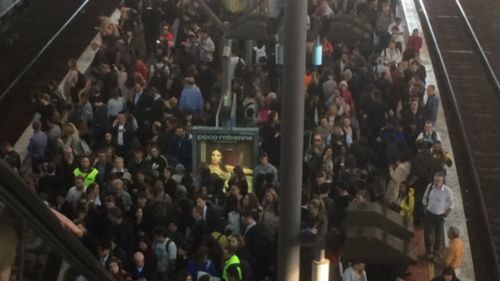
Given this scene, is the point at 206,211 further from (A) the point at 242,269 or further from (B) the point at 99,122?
(B) the point at 99,122

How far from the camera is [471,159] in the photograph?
15680 mm

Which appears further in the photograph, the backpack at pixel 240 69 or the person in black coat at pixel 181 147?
the backpack at pixel 240 69

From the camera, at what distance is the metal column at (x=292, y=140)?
7.05 metres

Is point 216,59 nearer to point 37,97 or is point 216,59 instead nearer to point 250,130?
point 37,97

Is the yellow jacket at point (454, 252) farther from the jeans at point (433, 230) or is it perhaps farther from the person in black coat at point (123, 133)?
the person in black coat at point (123, 133)

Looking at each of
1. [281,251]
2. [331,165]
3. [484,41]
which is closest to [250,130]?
[331,165]

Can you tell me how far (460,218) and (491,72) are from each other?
5553 millimetres

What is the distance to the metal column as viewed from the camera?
23.1 feet

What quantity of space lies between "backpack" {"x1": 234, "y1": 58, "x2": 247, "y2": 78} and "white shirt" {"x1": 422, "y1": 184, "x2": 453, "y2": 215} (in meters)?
4.34

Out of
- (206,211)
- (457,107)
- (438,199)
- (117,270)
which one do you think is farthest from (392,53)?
(117,270)

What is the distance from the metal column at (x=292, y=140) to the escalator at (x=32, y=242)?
8.69 feet

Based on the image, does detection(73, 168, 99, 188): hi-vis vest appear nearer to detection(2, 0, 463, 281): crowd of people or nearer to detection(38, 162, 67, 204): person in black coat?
detection(2, 0, 463, 281): crowd of people

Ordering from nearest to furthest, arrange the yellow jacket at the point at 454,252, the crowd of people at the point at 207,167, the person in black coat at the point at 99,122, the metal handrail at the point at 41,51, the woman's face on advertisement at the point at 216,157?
the crowd of people at the point at 207,167, the yellow jacket at the point at 454,252, the woman's face on advertisement at the point at 216,157, the person in black coat at the point at 99,122, the metal handrail at the point at 41,51

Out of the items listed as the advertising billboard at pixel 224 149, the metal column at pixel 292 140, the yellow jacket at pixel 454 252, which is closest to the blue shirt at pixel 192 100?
the advertising billboard at pixel 224 149
